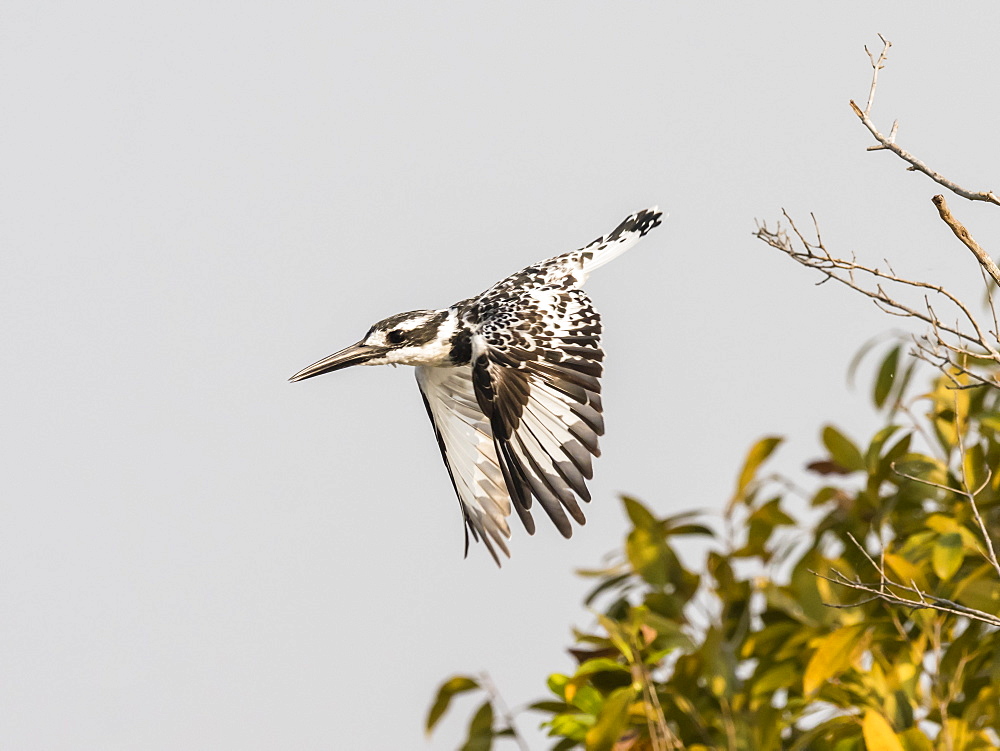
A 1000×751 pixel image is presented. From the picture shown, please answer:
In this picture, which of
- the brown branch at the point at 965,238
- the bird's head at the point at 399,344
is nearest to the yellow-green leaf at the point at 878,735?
the brown branch at the point at 965,238

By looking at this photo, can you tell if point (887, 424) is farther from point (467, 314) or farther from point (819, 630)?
point (467, 314)

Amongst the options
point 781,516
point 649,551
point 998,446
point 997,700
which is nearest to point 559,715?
point 649,551

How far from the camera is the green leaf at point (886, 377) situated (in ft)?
15.8

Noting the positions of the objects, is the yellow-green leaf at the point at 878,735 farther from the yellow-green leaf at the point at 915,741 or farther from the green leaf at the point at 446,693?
the green leaf at the point at 446,693

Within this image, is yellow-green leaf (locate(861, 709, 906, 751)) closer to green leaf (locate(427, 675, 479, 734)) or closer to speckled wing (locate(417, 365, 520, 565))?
green leaf (locate(427, 675, 479, 734))

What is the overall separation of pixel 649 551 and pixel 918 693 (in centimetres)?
102

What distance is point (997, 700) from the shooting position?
399 cm

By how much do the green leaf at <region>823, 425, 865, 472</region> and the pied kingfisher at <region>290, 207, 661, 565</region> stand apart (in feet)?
3.01

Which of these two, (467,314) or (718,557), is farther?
Answer: (467,314)

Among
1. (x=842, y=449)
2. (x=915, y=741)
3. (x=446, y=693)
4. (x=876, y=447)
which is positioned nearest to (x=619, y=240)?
(x=842, y=449)

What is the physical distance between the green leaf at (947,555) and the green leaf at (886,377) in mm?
905

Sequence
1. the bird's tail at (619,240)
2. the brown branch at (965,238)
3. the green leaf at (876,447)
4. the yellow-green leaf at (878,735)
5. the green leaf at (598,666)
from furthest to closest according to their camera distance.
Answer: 1. the bird's tail at (619,240)
2. the green leaf at (876,447)
3. the green leaf at (598,666)
4. the yellow-green leaf at (878,735)
5. the brown branch at (965,238)

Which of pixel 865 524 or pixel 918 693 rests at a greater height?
pixel 865 524

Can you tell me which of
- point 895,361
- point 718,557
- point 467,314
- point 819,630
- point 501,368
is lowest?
point 819,630
